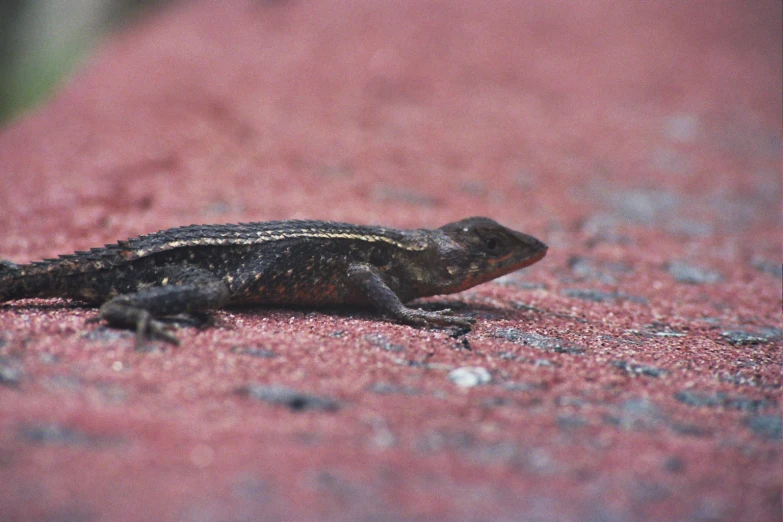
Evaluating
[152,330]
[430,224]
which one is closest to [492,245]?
[152,330]

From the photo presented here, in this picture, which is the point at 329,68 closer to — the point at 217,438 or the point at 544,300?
the point at 544,300

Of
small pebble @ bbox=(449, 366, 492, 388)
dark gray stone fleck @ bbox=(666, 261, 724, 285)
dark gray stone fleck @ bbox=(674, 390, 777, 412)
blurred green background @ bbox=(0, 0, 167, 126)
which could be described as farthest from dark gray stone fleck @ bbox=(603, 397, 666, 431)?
blurred green background @ bbox=(0, 0, 167, 126)

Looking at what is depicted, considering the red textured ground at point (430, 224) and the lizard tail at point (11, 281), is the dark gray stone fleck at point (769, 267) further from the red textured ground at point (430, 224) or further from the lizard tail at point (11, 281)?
the lizard tail at point (11, 281)

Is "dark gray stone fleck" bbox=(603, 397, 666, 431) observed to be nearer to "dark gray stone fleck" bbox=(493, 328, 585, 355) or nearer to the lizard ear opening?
"dark gray stone fleck" bbox=(493, 328, 585, 355)

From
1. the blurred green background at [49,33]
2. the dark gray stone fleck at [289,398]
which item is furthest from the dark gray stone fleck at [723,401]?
the blurred green background at [49,33]

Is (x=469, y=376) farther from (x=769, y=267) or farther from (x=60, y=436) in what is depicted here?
(x=769, y=267)
